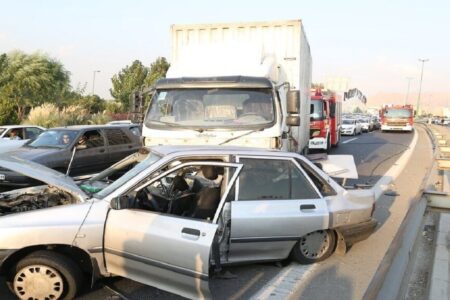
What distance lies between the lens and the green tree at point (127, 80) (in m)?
43.9

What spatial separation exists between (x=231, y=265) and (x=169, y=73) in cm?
454

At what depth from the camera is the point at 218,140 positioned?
7250mm

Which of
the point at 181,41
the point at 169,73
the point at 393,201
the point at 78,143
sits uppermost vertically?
the point at 181,41

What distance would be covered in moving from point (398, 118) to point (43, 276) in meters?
38.0

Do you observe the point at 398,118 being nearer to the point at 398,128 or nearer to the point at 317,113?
the point at 398,128

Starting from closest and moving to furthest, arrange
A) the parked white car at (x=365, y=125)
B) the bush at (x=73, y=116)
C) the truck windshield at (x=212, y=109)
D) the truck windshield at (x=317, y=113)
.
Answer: the truck windshield at (x=212, y=109) → the truck windshield at (x=317, y=113) → the bush at (x=73, y=116) → the parked white car at (x=365, y=125)

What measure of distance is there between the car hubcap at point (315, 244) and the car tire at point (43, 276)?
98.9 inches

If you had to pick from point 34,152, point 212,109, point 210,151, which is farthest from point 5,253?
point 34,152

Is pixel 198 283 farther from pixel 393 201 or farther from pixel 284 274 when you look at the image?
pixel 393 201

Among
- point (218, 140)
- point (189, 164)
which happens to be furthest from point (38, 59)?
point (189, 164)

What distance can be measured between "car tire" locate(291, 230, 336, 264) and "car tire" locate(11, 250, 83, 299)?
7.98 ft

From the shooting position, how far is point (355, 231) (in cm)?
557

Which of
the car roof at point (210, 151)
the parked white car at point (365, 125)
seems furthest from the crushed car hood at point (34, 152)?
the parked white car at point (365, 125)

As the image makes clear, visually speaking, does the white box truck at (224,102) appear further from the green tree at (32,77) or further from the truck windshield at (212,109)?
the green tree at (32,77)
